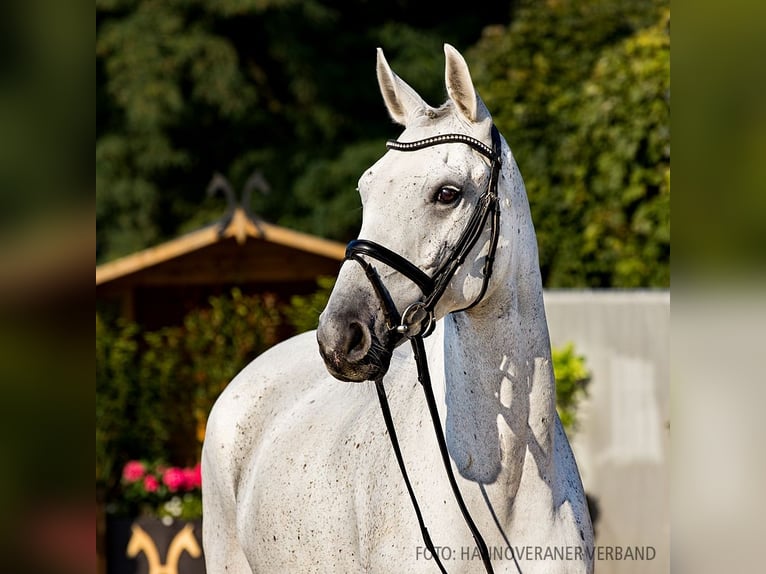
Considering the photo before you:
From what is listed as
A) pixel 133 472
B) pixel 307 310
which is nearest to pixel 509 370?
pixel 307 310

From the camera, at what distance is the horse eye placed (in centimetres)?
222

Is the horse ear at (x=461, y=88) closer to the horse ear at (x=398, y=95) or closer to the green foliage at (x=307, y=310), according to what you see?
the horse ear at (x=398, y=95)

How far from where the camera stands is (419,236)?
2203 millimetres

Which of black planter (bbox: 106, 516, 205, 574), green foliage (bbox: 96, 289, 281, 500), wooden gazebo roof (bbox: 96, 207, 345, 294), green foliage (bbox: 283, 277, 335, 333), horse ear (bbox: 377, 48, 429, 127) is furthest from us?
wooden gazebo roof (bbox: 96, 207, 345, 294)

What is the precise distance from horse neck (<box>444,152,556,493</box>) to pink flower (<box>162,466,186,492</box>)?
4.65 m

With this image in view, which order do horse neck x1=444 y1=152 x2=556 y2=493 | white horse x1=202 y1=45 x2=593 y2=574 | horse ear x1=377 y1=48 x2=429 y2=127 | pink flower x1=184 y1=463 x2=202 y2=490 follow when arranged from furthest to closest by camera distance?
1. pink flower x1=184 y1=463 x2=202 y2=490
2. horse ear x1=377 y1=48 x2=429 y2=127
3. horse neck x1=444 y1=152 x2=556 y2=493
4. white horse x1=202 y1=45 x2=593 y2=574

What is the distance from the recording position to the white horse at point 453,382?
2.19m

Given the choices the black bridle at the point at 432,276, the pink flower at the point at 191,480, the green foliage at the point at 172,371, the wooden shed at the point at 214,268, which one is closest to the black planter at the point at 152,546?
the pink flower at the point at 191,480

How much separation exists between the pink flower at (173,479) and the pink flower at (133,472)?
17cm

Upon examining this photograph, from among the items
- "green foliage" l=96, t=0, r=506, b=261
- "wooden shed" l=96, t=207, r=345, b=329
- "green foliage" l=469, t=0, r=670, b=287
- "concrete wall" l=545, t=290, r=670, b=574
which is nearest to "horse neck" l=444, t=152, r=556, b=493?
"concrete wall" l=545, t=290, r=670, b=574

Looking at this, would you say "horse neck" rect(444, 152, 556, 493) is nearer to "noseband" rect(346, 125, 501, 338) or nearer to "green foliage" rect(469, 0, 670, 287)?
"noseband" rect(346, 125, 501, 338)
